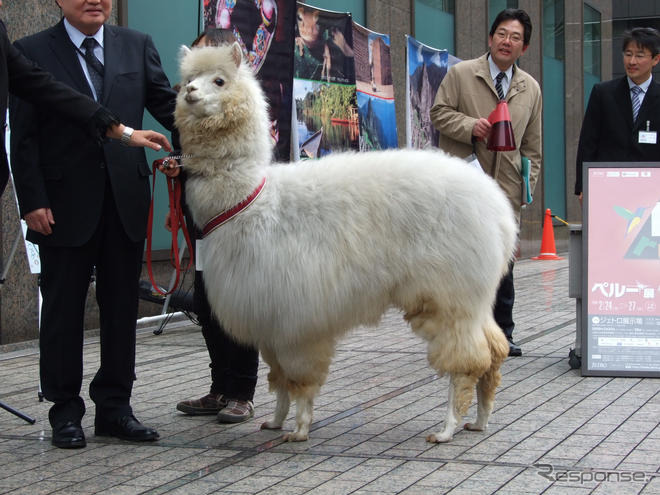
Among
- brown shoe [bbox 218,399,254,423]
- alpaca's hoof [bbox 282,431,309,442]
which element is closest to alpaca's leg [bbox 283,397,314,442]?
alpaca's hoof [bbox 282,431,309,442]

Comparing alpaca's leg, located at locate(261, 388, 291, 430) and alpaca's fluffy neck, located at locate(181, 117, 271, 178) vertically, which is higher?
alpaca's fluffy neck, located at locate(181, 117, 271, 178)

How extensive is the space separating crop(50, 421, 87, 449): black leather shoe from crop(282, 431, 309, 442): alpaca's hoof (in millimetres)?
1058

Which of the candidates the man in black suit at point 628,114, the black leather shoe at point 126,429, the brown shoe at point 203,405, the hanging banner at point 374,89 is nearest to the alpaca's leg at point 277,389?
the brown shoe at point 203,405

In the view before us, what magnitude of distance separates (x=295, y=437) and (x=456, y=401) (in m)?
0.87

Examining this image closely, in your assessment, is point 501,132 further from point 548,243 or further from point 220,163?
point 548,243

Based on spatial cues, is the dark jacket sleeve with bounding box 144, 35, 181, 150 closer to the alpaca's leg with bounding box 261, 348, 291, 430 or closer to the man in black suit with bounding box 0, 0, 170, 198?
the man in black suit with bounding box 0, 0, 170, 198

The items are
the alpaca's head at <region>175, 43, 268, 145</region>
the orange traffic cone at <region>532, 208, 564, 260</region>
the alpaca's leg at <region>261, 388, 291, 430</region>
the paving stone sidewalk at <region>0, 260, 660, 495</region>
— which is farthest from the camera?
the orange traffic cone at <region>532, 208, 564, 260</region>

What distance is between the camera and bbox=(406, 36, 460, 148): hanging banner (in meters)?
14.1

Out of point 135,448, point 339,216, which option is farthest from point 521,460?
point 135,448

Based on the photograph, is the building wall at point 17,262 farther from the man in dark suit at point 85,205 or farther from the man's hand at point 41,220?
the man's hand at point 41,220

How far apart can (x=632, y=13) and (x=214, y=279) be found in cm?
3909

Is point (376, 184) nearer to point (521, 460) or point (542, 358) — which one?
point (521, 460)

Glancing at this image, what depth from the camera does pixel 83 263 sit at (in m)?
5.06

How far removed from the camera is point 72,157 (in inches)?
195
